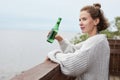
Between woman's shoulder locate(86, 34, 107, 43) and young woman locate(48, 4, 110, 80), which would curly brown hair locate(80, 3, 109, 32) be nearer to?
young woman locate(48, 4, 110, 80)

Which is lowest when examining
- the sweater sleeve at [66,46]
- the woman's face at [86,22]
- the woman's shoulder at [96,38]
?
the sweater sleeve at [66,46]

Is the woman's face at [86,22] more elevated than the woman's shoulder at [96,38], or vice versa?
the woman's face at [86,22]

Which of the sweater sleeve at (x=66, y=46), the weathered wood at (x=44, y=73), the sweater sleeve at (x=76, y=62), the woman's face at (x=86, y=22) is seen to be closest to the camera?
the weathered wood at (x=44, y=73)

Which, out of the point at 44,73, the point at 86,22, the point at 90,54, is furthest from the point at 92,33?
the point at 44,73

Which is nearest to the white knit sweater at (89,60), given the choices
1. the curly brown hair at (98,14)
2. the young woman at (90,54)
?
the young woman at (90,54)

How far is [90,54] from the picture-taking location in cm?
193

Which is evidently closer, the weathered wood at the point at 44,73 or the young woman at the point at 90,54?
the weathered wood at the point at 44,73

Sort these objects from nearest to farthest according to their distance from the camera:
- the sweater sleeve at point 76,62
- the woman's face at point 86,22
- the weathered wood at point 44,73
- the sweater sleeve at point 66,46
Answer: the weathered wood at point 44,73 < the sweater sleeve at point 76,62 < the woman's face at point 86,22 < the sweater sleeve at point 66,46

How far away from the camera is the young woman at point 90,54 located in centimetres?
192

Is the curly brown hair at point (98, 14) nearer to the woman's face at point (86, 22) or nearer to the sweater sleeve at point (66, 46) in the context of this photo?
the woman's face at point (86, 22)

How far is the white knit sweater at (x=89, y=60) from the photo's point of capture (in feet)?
6.28

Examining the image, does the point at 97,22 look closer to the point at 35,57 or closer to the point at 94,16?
the point at 94,16

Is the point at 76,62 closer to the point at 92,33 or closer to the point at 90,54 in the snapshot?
the point at 90,54

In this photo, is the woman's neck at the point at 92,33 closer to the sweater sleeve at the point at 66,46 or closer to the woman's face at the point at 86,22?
the woman's face at the point at 86,22
